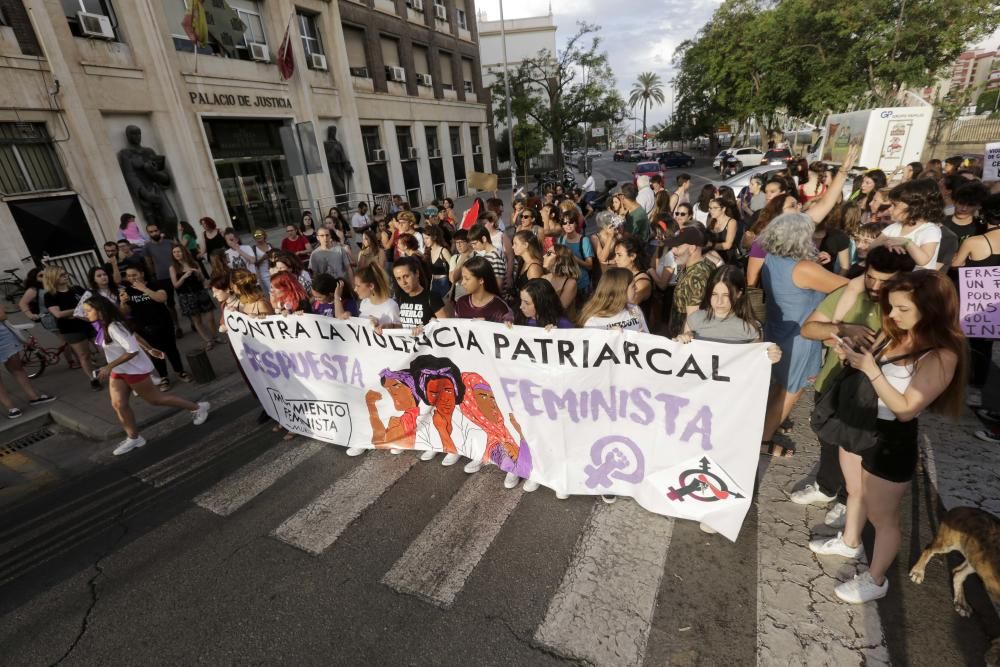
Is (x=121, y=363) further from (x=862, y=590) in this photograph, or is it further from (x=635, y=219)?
(x=635, y=219)

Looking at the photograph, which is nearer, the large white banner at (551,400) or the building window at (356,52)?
the large white banner at (551,400)

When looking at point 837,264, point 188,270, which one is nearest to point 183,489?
point 188,270

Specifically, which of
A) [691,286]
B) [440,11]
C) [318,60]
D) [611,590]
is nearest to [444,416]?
[611,590]

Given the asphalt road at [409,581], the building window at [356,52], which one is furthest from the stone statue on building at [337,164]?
the asphalt road at [409,581]

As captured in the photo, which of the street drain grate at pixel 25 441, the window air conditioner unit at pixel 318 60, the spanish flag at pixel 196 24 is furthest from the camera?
the window air conditioner unit at pixel 318 60

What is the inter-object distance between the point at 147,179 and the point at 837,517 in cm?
1545

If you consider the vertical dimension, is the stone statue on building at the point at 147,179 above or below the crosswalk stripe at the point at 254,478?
above

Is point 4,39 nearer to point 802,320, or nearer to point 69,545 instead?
point 69,545

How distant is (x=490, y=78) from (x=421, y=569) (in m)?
65.6

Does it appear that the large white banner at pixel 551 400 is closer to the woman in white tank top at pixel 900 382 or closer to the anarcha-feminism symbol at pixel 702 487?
the anarcha-feminism symbol at pixel 702 487

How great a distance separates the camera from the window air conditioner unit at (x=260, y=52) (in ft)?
49.5

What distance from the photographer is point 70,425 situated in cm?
593

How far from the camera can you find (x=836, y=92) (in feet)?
86.5

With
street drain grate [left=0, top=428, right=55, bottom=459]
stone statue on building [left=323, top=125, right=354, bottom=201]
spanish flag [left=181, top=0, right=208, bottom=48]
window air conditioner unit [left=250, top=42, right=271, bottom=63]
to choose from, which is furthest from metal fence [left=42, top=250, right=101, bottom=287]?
stone statue on building [left=323, top=125, right=354, bottom=201]
